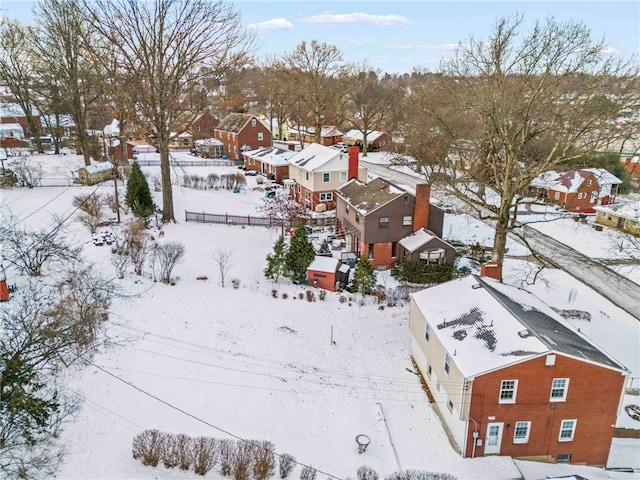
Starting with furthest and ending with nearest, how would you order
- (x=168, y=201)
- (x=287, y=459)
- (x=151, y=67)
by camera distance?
(x=168, y=201), (x=151, y=67), (x=287, y=459)

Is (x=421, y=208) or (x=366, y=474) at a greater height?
(x=421, y=208)

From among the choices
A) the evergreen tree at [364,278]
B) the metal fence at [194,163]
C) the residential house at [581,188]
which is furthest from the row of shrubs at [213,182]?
the residential house at [581,188]

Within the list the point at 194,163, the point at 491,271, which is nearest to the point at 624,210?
the point at 491,271

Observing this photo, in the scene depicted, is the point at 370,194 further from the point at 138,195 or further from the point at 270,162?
the point at 270,162

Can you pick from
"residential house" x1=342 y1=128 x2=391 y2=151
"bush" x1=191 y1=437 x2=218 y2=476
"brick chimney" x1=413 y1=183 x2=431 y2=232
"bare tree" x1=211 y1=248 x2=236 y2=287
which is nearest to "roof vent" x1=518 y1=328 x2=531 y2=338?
"bush" x1=191 y1=437 x2=218 y2=476

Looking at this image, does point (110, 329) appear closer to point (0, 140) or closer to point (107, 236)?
point (107, 236)

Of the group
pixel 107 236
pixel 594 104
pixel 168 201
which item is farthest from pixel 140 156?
pixel 594 104
